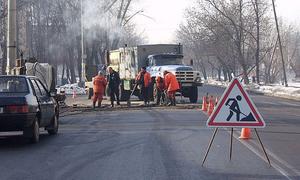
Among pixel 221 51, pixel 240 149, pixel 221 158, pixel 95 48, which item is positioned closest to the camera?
pixel 221 158

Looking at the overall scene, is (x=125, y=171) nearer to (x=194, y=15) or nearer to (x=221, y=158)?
(x=221, y=158)

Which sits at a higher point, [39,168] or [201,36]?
[201,36]

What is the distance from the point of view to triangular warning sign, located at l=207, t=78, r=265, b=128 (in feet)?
33.9

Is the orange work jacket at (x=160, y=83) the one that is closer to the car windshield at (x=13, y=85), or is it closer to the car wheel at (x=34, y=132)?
the car windshield at (x=13, y=85)

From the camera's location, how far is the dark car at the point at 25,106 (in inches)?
494

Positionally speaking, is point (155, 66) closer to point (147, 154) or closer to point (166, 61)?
point (166, 61)

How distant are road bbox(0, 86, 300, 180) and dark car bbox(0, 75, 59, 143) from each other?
1.37ft

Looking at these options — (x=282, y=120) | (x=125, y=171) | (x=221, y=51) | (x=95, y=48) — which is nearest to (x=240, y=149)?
(x=125, y=171)

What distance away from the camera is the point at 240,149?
39.8ft

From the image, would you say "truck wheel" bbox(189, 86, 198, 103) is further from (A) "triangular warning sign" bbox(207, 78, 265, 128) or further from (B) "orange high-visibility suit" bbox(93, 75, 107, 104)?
(A) "triangular warning sign" bbox(207, 78, 265, 128)

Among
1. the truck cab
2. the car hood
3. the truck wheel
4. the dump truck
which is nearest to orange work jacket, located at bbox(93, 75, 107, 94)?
the dump truck

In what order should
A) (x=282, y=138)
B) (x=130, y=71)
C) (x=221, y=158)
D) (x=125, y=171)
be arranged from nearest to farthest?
1. (x=125, y=171)
2. (x=221, y=158)
3. (x=282, y=138)
4. (x=130, y=71)

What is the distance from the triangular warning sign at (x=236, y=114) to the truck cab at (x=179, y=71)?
1974 cm

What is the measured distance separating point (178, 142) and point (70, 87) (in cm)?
4036
